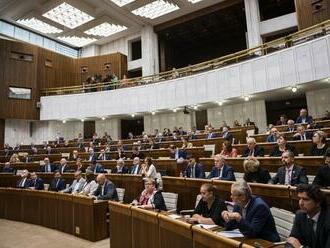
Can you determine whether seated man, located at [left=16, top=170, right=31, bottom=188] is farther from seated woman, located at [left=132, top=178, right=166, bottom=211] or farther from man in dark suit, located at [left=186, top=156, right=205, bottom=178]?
seated woman, located at [left=132, top=178, right=166, bottom=211]

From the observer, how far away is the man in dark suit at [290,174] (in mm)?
3787

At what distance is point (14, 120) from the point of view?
1569 cm

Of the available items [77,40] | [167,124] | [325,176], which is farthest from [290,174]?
[77,40]

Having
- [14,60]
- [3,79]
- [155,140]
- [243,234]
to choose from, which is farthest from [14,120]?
[243,234]

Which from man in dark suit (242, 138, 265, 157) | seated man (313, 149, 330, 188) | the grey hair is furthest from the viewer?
man in dark suit (242, 138, 265, 157)

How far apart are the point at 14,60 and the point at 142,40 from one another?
7171 mm

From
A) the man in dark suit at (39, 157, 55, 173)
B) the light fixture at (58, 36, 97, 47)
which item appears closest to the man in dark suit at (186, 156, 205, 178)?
the man in dark suit at (39, 157, 55, 173)

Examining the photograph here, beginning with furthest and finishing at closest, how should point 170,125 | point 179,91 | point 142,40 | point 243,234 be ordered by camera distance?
point 142,40
point 170,125
point 179,91
point 243,234

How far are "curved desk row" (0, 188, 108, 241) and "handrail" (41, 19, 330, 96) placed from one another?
7.71 meters

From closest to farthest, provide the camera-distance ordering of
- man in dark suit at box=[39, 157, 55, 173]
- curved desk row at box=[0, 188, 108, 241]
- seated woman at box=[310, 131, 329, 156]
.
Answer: seated woman at box=[310, 131, 329, 156] < curved desk row at box=[0, 188, 108, 241] < man in dark suit at box=[39, 157, 55, 173]

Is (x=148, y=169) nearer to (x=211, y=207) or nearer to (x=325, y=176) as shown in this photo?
(x=211, y=207)

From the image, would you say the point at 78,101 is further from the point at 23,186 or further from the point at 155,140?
the point at 23,186

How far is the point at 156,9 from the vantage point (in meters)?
16.0

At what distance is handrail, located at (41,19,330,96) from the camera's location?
30.5ft
